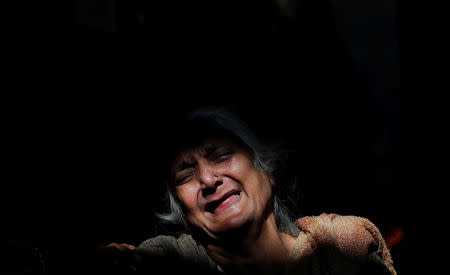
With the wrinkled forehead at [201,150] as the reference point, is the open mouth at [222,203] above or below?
below

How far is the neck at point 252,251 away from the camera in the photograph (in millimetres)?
1807

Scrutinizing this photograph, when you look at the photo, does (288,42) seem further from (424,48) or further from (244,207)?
(244,207)

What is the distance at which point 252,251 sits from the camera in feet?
5.99

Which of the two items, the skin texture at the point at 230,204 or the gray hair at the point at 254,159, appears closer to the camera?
the skin texture at the point at 230,204

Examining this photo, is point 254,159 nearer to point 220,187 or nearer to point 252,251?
point 220,187

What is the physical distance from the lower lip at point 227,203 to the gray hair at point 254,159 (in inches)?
9.0

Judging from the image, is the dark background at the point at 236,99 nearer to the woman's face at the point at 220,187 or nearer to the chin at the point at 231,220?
the woman's face at the point at 220,187

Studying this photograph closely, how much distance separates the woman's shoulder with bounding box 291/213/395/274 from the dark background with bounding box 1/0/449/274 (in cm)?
40

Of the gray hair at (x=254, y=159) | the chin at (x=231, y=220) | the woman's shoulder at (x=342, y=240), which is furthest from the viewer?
the gray hair at (x=254, y=159)

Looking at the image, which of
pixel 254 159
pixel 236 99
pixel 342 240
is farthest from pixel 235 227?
pixel 236 99

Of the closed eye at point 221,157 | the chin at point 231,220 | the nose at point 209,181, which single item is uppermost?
the closed eye at point 221,157

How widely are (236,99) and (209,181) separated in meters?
0.72

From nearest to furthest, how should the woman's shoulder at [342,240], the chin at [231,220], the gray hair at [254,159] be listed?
the chin at [231,220], the woman's shoulder at [342,240], the gray hair at [254,159]

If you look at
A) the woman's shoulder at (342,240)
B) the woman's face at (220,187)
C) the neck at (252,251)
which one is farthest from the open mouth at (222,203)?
the woman's shoulder at (342,240)
